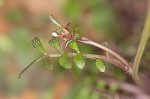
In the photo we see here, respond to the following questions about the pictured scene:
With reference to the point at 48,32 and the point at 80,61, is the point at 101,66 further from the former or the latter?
the point at 48,32

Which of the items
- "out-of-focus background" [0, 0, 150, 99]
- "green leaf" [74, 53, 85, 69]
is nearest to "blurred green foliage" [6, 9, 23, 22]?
"out-of-focus background" [0, 0, 150, 99]

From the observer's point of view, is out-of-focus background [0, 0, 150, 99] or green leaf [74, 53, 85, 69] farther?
out-of-focus background [0, 0, 150, 99]

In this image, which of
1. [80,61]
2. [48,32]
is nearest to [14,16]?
[48,32]

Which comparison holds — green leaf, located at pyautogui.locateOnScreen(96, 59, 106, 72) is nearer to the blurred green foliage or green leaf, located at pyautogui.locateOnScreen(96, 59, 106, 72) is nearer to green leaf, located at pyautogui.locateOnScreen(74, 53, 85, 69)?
green leaf, located at pyautogui.locateOnScreen(74, 53, 85, 69)

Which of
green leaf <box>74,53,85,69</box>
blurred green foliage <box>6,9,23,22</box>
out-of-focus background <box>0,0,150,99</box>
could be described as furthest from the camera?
blurred green foliage <box>6,9,23,22</box>

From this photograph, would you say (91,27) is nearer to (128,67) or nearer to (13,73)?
(13,73)

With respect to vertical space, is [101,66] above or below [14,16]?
below

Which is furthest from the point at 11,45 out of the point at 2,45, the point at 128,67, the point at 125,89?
→ the point at 128,67

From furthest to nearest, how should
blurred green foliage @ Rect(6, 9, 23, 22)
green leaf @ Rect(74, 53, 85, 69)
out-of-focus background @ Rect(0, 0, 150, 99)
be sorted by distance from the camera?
blurred green foliage @ Rect(6, 9, 23, 22)
out-of-focus background @ Rect(0, 0, 150, 99)
green leaf @ Rect(74, 53, 85, 69)

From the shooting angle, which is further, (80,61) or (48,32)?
(48,32)

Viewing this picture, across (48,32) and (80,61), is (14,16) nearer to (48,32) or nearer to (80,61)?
(48,32)
